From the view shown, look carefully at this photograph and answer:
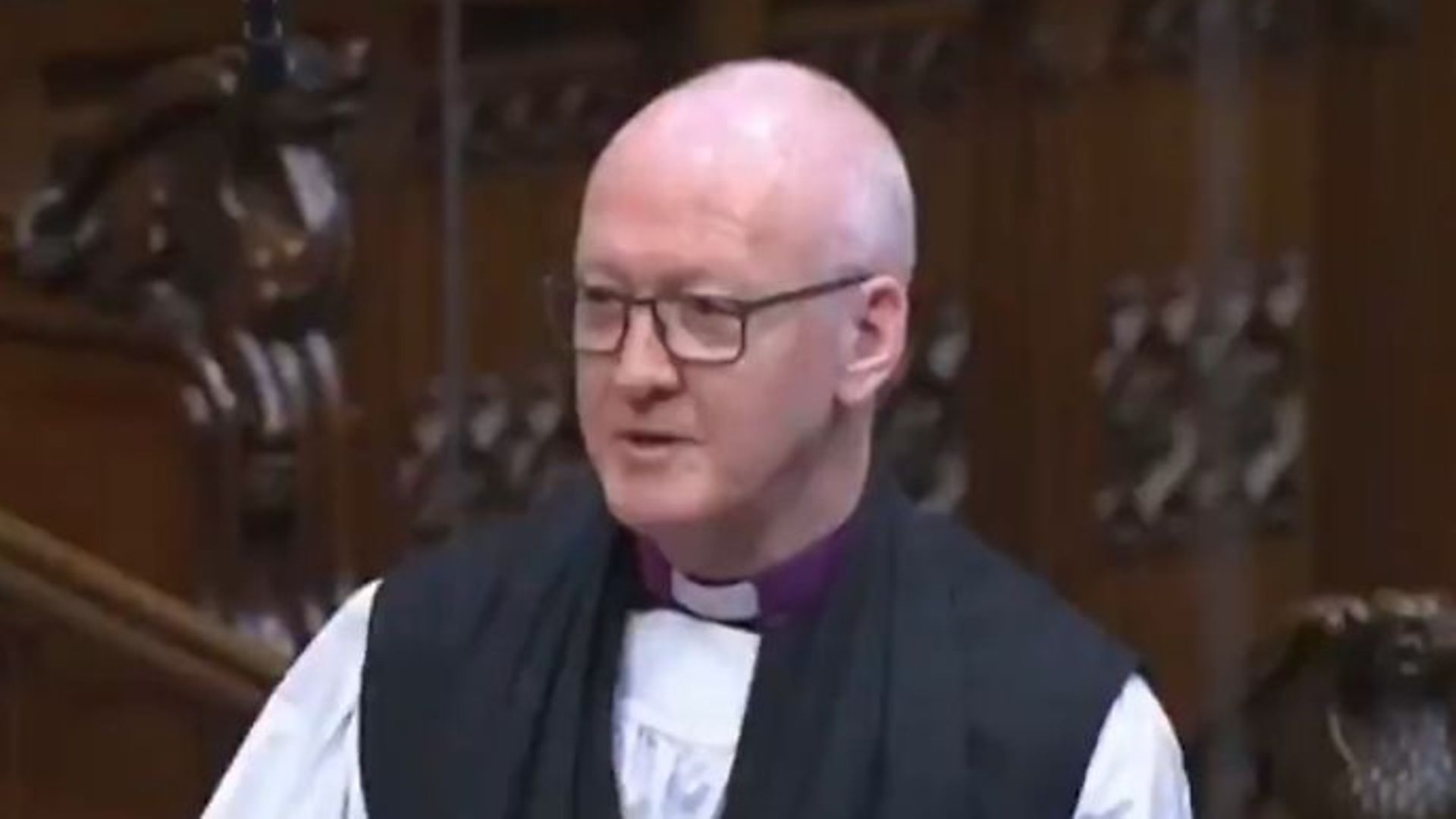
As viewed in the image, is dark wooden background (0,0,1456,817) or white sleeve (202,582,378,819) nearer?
white sleeve (202,582,378,819)

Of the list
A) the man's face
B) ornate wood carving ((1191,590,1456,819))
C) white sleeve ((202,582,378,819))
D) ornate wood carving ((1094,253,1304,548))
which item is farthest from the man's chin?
ornate wood carving ((1094,253,1304,548))

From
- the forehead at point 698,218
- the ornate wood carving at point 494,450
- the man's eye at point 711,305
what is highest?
the forehead at point 698,218

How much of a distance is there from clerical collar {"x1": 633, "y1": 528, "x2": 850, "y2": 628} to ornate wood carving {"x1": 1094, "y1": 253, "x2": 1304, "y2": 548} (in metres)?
2.12

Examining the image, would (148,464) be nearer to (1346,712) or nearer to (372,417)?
(372,417)

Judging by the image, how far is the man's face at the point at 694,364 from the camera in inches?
81.5

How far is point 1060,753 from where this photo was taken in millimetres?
2141

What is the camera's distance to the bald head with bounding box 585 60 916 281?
208cm

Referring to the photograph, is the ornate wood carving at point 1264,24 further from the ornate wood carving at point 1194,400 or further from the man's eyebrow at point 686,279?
the man's eyebrow at point 686,279

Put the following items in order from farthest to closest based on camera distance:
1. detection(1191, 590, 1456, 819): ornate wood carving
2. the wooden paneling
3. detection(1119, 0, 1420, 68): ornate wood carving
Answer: the wooden paneling → detection(1119, 0, 1420, 68): ornate wood carving → detection(1191, 590, 1456, 819): ornate wood carving

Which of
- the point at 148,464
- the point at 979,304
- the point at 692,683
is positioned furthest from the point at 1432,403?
the point at 692,683

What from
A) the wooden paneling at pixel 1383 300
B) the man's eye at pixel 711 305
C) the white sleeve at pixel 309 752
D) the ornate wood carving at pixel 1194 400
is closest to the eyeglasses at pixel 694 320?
the man's eye at pixel 711 305

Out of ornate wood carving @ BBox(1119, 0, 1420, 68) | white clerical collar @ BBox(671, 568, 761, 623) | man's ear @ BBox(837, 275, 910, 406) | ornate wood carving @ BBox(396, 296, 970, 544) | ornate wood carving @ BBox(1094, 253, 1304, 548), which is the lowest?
ornate wood carving @ BBox(1094, 253, 1304, 548)

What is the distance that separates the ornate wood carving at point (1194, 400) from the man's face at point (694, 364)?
2209 millimetres

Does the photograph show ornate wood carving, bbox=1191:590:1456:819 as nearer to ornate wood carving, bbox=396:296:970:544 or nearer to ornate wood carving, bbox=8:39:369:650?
ornate wood carving, bbox=396:296:970:544
